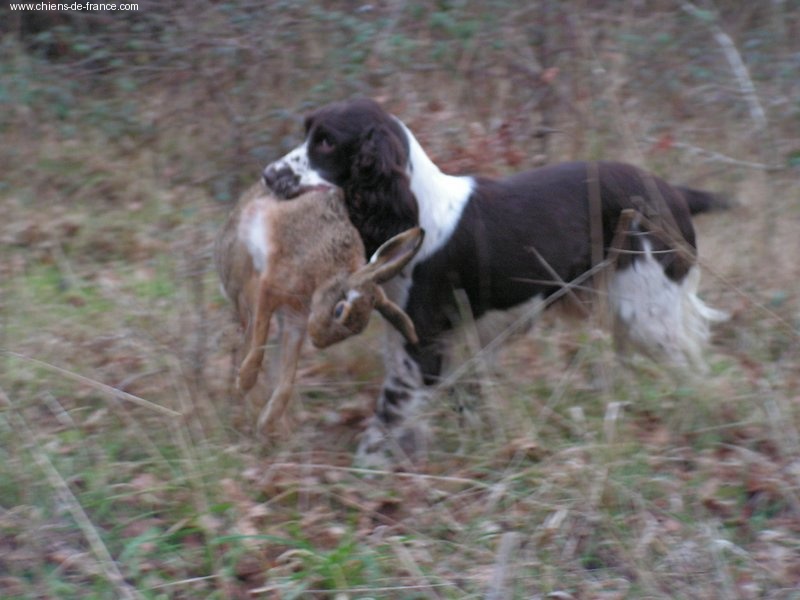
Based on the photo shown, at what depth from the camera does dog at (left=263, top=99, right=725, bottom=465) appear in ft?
14.4

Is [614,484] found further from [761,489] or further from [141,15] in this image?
[141,15]

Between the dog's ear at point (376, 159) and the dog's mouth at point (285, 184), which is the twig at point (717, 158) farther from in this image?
A: the dog's mouth at point (285, 184)

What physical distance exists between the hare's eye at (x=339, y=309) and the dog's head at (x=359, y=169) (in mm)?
502

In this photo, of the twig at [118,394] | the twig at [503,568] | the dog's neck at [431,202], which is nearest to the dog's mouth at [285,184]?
the dog's neck at [431,202]

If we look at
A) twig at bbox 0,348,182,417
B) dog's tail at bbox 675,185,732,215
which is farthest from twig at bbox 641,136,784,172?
twig at bbox 0,348,182,417

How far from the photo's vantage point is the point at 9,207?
21.6 feet

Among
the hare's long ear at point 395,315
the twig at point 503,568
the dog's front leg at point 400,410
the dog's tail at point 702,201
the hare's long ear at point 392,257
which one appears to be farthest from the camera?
the dog's tail at point 702,201

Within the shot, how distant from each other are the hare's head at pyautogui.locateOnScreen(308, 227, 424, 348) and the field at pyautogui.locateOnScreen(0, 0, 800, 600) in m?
0.47

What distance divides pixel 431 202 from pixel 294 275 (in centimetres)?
68

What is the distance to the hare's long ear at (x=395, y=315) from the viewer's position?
4.08 metres

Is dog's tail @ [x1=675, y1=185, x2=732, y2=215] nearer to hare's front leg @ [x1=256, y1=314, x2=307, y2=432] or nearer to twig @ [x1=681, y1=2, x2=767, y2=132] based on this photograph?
twig @ [x1=681, y1=2, x2=767, y2=132]

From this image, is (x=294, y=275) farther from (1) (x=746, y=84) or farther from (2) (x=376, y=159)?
(1) (x=746, y=84)

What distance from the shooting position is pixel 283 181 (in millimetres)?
4395

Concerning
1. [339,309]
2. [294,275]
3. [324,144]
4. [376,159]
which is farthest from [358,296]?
[324,144]
